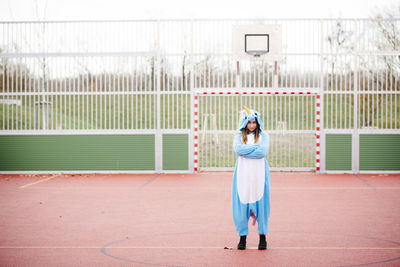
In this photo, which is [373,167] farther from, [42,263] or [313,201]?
[42,263]

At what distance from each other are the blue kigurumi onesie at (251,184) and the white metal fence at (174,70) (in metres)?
10.3

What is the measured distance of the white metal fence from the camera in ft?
58.3

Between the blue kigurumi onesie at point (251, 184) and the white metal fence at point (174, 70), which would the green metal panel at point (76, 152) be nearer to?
the white metal fence at point (174, 70)

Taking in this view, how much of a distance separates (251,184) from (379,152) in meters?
11.8

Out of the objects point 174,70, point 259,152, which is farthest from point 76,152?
point 259,152

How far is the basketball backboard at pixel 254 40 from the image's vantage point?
58.2 feet

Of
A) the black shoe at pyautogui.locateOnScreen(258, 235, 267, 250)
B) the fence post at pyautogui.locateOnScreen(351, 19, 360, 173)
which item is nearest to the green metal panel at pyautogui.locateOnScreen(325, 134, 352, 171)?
the fence post at pyautogui.locateOnScreen(351, 19, 360, 173)

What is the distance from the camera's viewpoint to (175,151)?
18047mm

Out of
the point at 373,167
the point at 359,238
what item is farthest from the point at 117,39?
the point at 359,238

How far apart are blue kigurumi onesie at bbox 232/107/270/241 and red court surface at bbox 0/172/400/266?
→ 1.32 feet

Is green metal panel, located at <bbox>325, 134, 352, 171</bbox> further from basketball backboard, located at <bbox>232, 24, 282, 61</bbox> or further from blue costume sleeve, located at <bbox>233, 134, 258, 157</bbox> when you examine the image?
blue costume sleeve, located at <bbox>233, 134, 258, 157</bbox>

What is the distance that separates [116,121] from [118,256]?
41.2 ft

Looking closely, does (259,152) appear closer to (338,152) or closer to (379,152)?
(338,152)

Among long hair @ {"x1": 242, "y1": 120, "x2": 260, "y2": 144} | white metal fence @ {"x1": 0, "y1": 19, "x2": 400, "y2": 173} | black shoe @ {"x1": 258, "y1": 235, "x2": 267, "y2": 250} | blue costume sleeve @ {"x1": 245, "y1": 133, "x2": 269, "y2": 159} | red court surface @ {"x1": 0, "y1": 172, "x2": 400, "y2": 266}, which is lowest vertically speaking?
red court surface @ {"x1": 0, "y1": 172, "x2": 400, "y2": 266}
